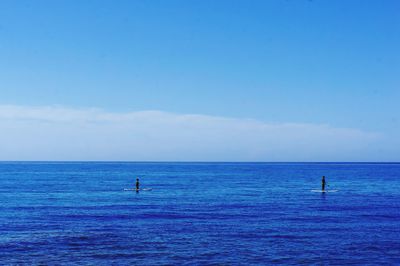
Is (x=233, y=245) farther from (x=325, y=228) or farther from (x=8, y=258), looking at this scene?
(x=8, y=258)

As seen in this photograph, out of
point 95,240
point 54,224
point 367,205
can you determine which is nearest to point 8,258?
point 95,240

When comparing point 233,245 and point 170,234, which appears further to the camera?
point 170,234

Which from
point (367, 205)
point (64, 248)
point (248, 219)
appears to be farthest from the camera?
point (367, 205)

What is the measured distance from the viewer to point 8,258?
29.0 metres

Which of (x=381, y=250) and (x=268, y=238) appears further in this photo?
(x=268, y=238)

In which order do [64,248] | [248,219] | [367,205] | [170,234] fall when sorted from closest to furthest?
[64,248], [170,234], [248,219], [367,205]

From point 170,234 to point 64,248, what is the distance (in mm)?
9371

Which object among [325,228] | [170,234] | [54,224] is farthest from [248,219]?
[54,224]

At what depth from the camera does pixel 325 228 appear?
4119cm

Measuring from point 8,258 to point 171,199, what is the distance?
3999 cm

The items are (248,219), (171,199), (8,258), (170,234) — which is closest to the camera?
(8,258)

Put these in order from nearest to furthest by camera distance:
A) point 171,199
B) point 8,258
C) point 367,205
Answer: point 8,258 < point 367,205 < point 171,199

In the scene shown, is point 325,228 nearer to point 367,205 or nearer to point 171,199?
point 367,205

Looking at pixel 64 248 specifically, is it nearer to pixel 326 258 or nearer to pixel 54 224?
pixel 54 224
